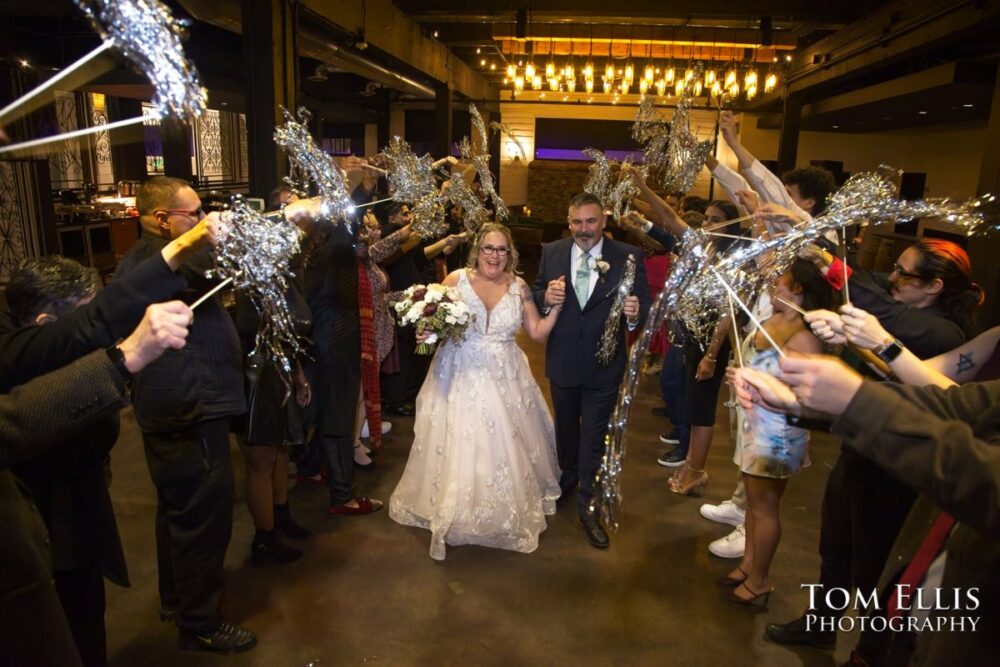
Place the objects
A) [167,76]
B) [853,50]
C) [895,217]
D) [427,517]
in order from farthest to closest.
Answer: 1. [853,50]
2. [427,517]
3. [895,217]
4. [167,76]

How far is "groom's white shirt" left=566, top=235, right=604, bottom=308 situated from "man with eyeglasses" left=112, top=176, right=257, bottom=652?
69.5 inches

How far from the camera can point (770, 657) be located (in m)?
2.53

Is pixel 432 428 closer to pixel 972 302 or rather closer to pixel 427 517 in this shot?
pixel 427 517

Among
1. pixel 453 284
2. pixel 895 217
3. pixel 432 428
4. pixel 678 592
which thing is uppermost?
pixel 895 217

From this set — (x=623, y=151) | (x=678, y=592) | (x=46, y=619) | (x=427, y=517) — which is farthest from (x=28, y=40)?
(x=623, y=151)

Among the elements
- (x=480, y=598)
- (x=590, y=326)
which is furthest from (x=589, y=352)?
(x=480, y=598)

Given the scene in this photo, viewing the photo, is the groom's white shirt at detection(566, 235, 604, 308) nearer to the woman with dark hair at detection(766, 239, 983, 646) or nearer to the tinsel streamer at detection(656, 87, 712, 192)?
the tinsel streamer at detection(656, 87, 712, 192)

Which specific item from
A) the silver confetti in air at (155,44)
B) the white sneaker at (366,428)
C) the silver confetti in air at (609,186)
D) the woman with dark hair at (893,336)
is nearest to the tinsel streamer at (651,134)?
the silver confetti in air at (609,186)

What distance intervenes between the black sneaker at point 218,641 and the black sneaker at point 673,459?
2.86m

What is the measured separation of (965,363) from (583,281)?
1771mm

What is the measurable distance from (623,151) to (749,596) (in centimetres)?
1490

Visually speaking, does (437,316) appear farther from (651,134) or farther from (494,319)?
(651,134)

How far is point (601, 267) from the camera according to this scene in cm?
330

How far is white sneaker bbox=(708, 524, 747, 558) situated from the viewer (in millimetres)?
3229
